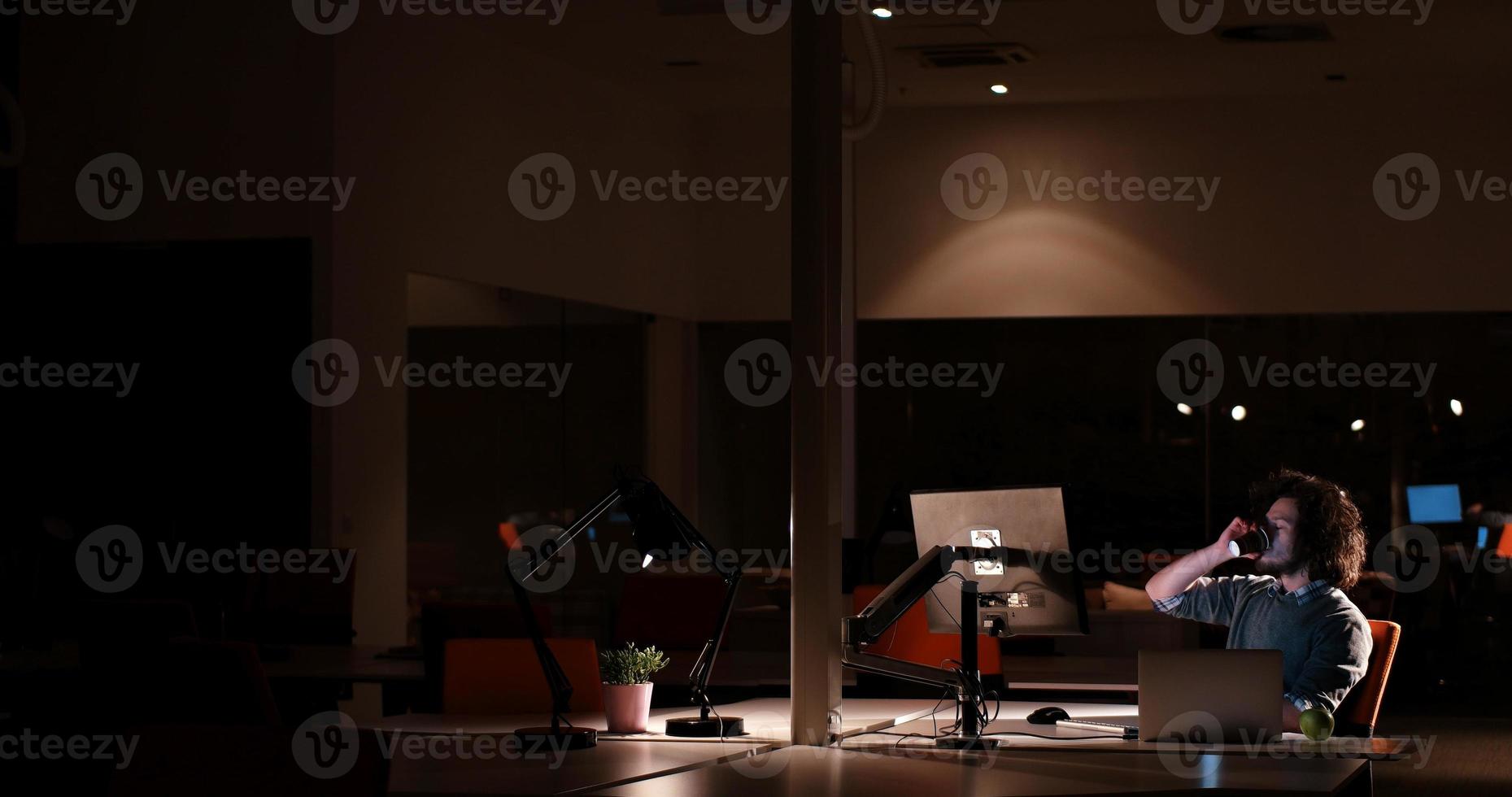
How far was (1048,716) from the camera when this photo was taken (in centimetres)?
429

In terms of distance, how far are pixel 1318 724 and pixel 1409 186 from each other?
6.95 m

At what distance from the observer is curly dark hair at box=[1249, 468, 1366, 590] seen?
4328mm

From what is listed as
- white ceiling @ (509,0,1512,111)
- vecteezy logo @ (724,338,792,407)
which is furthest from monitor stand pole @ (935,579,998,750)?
vecteezy logo @ (724,338,792,407)

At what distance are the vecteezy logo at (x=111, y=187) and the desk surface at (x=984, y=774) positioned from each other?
18.2 ft

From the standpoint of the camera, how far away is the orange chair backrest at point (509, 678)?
A: 4.54 m

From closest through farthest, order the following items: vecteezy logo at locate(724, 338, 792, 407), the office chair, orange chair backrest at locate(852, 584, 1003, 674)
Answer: the office chair
orange chair backrest at locate(852, 584, 1003, 674)
vecteezy logo at locate(724, 338, 792, 407)
